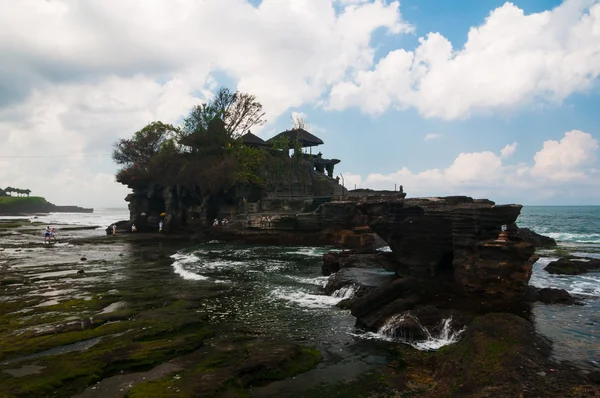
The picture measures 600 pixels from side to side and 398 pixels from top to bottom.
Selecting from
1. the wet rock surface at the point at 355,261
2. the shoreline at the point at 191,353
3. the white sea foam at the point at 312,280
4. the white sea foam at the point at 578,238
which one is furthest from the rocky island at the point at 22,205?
the white sea foam at the point at 578,238

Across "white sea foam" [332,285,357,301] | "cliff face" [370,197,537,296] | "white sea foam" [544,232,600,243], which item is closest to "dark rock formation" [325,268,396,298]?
"white sea foam" [332,285,357,301]

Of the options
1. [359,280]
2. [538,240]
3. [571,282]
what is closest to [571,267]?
[571,282]

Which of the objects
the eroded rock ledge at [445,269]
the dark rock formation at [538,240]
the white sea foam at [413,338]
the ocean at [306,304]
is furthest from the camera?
the dark rock formation at [538,240]

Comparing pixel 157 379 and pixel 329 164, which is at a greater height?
pixel 329 164

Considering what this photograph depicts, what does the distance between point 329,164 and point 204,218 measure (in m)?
29.3

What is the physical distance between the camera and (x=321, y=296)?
61.6 ft

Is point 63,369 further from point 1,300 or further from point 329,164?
point 329,164

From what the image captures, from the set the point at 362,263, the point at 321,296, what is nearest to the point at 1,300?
the point at 321,296

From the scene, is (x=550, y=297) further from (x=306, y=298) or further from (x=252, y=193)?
(x=252, y=193)

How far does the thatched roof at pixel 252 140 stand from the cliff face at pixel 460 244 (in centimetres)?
4435

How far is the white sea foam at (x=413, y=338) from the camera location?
12.1 meters

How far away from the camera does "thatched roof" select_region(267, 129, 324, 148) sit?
67438mm

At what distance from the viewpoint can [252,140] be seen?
64.6m

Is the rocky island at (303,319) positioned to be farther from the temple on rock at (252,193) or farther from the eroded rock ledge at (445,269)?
the temple on rock at (252,193)
